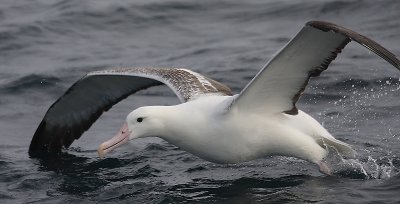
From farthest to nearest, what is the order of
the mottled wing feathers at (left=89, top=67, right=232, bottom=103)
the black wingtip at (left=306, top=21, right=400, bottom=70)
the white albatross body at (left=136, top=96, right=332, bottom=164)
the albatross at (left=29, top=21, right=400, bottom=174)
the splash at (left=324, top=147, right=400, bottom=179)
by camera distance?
1. the mottled wing feathers at (left=89, top=67, right=232, bottom=103)
2. the splash at (left=324, top=147, right=400, bottom=179)
3. the white albatross body at (left=136, top=96, right=332, bottom=164)
4. the albatross at (left=29, top=21, right=400, bottom=174)
5. the black wingtip at (left=306, top=21, right=400, bottom=70)

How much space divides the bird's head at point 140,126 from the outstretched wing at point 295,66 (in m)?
0.72

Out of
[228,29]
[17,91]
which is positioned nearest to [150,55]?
[228,29]

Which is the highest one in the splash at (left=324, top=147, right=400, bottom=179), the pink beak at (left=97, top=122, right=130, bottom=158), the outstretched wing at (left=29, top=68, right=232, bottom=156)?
the outstretched wing at (left=29, top=68, right=232, bottom=156)

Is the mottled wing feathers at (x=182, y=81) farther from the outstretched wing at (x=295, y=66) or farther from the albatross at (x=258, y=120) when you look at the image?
the outstretched wing at (x=295, y=66)

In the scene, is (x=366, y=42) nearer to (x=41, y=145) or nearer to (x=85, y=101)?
(x=85, y=101)

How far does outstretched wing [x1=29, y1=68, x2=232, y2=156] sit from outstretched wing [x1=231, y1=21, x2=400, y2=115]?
144 centimetres

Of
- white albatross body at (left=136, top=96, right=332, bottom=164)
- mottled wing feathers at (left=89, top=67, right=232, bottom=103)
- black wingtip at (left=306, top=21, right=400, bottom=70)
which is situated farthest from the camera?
mottled wing feathers at (left=89, top=67, right=232, bottom=103)

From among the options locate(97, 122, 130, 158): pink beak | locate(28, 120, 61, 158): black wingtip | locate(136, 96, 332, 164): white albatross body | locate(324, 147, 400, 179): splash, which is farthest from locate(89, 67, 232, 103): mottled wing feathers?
locate(324, 147, 400, 179): splash

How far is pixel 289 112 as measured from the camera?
8578 millimetres

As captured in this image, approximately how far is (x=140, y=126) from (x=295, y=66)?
5.10ft

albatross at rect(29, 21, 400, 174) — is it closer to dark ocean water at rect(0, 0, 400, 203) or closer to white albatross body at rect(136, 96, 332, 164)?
white albatross body at rect(136, 96, 332, 164)

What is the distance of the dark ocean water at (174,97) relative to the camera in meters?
8.58

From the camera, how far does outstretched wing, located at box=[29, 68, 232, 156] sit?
9.91 meters

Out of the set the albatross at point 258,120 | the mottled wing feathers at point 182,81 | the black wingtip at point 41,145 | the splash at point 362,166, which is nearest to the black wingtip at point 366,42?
the albatross at point 258,120
